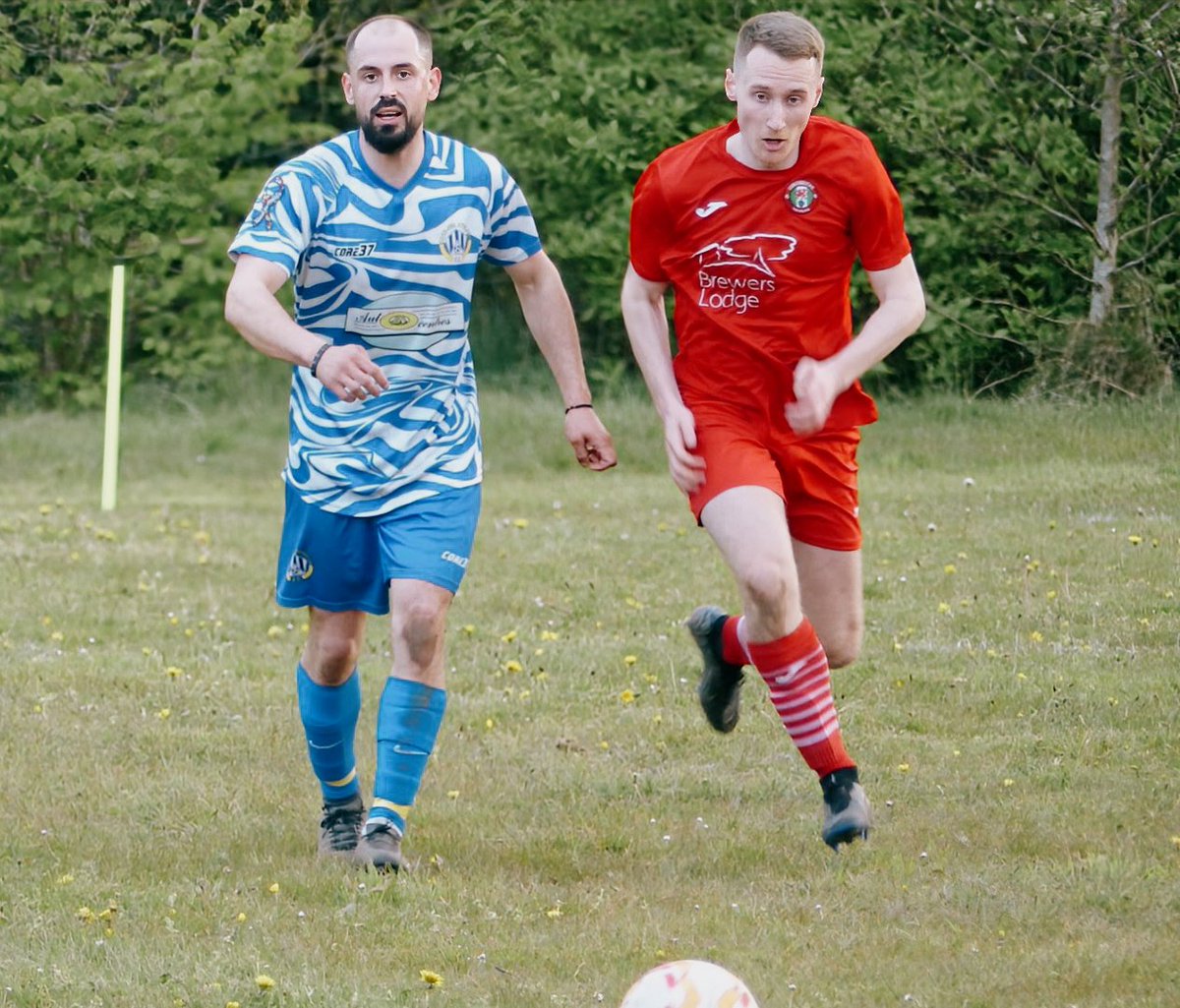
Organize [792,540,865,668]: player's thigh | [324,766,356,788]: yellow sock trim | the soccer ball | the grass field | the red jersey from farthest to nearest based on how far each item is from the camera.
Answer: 1. [792,540,865,668]: player's thigh
2. [324,766,356,788]: yellow sock trim
3. the red jersey
4. the grass field
5. the soccer ball

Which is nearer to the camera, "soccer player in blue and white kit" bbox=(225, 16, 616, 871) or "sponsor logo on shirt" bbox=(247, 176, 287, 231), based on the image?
"sponsor logo on shirt" bbox=(247, 176, 287, 231)

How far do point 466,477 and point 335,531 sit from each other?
0.40 meters

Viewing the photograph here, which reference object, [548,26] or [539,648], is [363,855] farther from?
Answer: [548,26]

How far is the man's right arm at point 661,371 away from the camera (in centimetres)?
586

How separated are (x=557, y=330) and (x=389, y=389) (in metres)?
0.61

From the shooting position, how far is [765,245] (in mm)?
5859

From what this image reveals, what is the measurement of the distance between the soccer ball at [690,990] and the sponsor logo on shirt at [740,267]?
248 centimetres

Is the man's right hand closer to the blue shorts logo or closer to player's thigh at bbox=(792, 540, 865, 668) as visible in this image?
player's thigh at bbox=(792, 540, 865, 668)

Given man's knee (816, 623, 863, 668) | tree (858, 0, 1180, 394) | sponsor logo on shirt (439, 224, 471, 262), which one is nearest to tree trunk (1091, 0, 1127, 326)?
tree (858, 0, 1180, 394)

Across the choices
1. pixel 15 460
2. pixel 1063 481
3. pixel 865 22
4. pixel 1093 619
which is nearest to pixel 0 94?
pixel 15 460

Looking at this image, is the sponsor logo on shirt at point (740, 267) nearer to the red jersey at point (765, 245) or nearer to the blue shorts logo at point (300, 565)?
the red jersey at point (765, 245)

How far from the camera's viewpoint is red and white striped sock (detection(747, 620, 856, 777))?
5816 millimetres

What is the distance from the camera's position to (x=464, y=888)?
18.1ft

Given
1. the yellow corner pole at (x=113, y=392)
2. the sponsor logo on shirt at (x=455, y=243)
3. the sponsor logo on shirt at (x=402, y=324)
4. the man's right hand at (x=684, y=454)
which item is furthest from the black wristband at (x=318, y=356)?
the yellow corner pole at (x=113, y=392)
